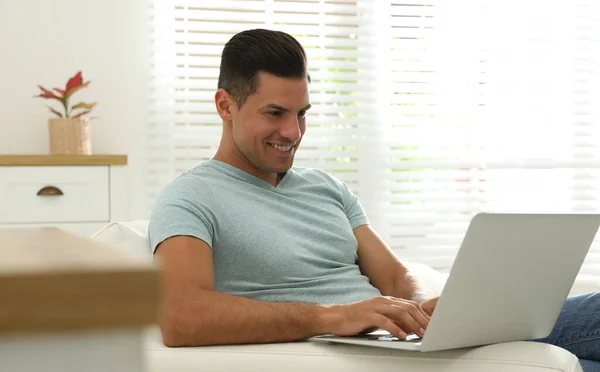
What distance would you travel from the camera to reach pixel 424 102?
155 inches

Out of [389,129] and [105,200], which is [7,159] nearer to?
[105,200]

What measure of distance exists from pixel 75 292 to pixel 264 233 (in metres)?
1.42

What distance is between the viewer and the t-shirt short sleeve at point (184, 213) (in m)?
1.61

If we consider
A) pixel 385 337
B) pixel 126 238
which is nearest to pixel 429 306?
pixel 385 337

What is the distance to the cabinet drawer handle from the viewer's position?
3.02 meters

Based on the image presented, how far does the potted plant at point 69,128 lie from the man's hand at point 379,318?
1999 millimetres

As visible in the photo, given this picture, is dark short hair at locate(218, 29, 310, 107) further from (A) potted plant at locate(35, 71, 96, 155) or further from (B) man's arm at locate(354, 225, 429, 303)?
(A) potted plant at locate(35, 71, 96, 155)

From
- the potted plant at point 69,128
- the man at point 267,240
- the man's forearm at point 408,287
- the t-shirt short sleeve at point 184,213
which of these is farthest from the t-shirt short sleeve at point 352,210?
the potted plant at point 69,128

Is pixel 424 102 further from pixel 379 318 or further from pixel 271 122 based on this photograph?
pixel 379 318

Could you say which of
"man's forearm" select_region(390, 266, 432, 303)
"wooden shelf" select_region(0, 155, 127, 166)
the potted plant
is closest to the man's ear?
"man's forearm" select_region(390, 266, 432, 303)

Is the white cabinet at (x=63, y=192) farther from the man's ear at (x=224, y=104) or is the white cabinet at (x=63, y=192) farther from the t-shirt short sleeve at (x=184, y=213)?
the t-shirt short sleeve at (x=184, y=213)

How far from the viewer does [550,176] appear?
161 inches

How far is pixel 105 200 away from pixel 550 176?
217cm

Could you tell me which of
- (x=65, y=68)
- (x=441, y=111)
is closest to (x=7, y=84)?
(x=65, y=68)
